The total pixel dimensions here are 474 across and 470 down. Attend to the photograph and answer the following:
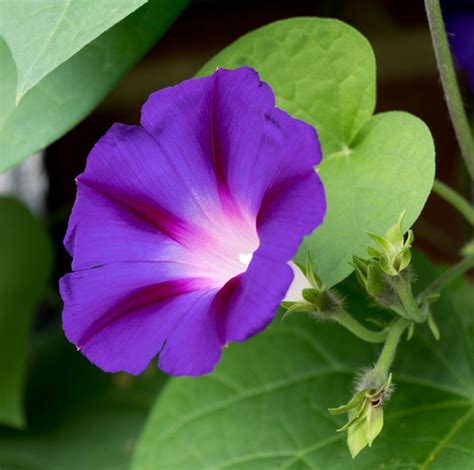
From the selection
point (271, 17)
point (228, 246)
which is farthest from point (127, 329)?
point (271, 17)

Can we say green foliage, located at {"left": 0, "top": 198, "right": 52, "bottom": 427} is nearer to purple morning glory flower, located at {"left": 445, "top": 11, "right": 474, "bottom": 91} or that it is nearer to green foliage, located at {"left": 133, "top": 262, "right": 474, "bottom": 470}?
green foliage, located at {"left": 133, "top": 262, "right": 474, "bottom": 470}

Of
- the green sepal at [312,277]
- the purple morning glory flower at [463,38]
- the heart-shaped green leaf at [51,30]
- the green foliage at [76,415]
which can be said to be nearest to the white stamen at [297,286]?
the green sepal at [312,277]

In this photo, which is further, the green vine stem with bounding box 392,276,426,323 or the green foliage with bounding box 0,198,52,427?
the green foliage with bounding box 0,198,52,427

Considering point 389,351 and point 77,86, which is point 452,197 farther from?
point 77,86

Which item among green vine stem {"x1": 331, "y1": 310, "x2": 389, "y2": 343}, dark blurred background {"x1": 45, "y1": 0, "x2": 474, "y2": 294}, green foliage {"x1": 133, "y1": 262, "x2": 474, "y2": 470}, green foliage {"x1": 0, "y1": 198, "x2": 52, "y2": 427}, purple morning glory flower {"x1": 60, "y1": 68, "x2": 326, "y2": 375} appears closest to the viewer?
purple morning glory flower {"x1": 60, "y1": 68, "x2": 326, "y2": 375}

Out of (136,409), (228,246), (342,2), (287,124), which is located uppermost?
(287,124)

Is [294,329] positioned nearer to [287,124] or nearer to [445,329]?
[445,329]

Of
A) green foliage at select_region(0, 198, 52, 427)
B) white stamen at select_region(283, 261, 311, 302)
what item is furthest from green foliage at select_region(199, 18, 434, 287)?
green foliage at select_region(0, 198, 52, 427)
